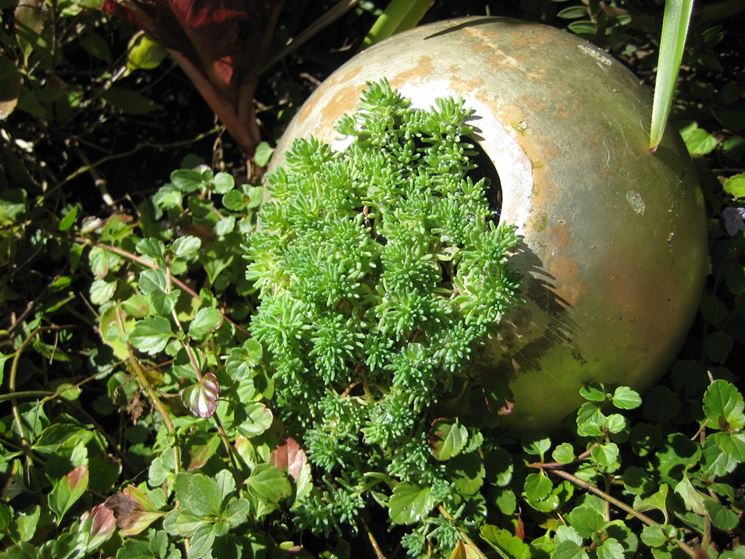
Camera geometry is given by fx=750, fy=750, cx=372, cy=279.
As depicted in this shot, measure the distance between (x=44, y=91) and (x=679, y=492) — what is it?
2115 millimetres

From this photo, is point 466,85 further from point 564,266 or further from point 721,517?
point 721,517

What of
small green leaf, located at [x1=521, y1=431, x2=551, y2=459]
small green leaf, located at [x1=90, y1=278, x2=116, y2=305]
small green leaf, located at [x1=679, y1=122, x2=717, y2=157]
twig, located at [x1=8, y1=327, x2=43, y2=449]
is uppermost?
small green leaf, located at [x1=90, y1=278, x2=116, y2=305]

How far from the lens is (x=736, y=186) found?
197cm

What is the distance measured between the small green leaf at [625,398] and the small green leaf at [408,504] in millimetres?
448

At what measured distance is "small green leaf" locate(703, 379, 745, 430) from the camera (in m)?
1.65

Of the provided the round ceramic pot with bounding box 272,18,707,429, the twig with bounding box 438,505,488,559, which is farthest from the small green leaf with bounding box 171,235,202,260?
the twig with bounding box 438,505,488,559

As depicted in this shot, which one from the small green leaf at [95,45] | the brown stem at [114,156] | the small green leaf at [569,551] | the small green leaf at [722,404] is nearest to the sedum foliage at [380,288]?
the small green leaf at [569,551]

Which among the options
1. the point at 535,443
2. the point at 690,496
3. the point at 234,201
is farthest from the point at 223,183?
the point at 690,496

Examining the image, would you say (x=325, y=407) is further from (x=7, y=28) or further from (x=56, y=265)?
(x=7, y=28)

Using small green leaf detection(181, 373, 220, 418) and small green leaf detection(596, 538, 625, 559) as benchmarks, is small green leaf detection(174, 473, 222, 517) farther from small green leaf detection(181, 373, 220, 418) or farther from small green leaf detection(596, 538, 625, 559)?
small green leaf detection(596, 538, 625, 559)

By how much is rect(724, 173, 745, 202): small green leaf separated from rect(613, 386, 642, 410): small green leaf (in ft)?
2.32

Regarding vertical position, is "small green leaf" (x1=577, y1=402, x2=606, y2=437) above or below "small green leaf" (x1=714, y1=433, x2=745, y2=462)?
above

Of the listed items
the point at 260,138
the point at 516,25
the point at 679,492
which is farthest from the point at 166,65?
the point at 679,492

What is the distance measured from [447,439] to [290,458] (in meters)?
0.36
